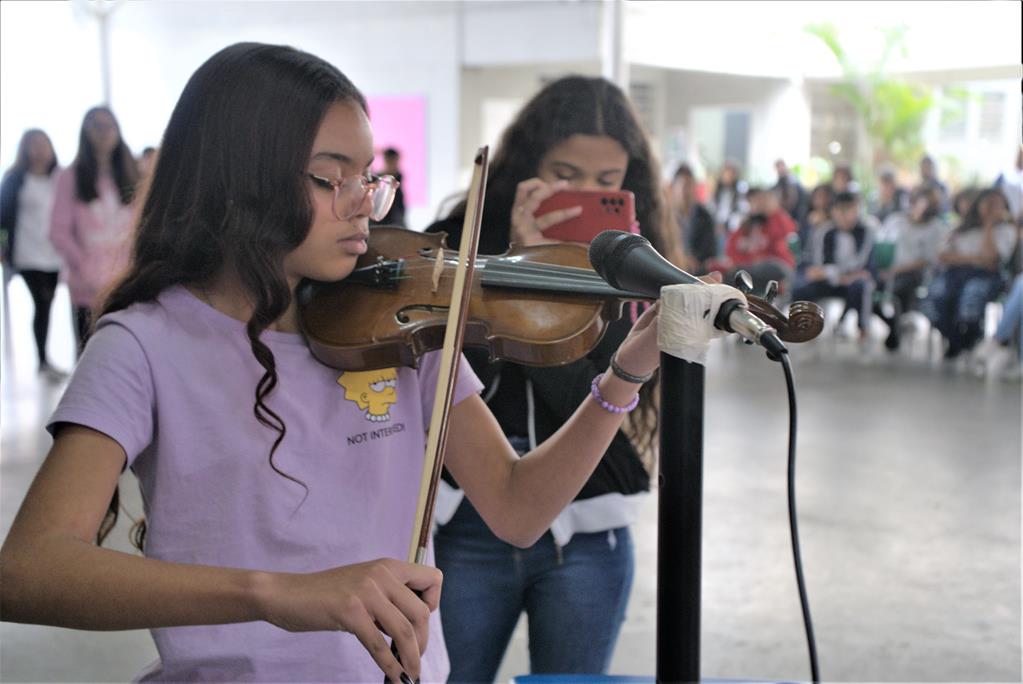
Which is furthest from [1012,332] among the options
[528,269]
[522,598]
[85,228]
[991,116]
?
[991,116]

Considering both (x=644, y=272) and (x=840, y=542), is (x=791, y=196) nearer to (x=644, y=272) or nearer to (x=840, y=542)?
(x=840, y=542)

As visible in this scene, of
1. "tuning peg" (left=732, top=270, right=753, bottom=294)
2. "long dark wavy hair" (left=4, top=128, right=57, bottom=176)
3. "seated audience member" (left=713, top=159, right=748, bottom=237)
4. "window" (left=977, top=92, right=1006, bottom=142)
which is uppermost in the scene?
"window" (left=977, top=92, right=1006, bottom=142)

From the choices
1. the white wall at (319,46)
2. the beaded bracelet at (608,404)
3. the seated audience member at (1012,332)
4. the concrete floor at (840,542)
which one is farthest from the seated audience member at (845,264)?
the beaded bracelet at (608,404)

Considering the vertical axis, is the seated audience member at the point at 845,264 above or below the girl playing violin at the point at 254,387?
below

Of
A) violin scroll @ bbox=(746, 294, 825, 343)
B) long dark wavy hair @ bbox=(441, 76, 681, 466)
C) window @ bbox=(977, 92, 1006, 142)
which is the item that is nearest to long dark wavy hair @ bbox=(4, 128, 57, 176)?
long dark wavy hair @ bbox=(441, 76, 681, 466)

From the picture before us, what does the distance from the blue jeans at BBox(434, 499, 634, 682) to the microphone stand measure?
697mm

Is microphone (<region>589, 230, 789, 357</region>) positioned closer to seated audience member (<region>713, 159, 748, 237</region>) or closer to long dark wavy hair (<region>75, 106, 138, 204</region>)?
long dark wavy hair (<region>75, 106, 138, 204</region>)

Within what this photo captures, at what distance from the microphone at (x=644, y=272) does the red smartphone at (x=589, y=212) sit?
571 mm

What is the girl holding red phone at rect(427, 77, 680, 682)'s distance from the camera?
144cm

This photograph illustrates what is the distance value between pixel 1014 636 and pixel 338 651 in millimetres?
2508

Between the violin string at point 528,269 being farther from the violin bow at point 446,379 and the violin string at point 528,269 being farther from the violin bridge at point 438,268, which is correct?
the violin bow at point 446,379

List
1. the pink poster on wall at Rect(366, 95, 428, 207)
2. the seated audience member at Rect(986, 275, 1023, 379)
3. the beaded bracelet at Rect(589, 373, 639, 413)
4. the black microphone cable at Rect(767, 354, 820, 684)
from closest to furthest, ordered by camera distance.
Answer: the black microphone cable at Rect(767, 354, 820, 684), the beaded bracelet at Rect(589, 373, 639, 413), the seated audience member at Rect(986, 275, 1023, 379), the pink poster on wall at Rect(366, 95, 428, 207)

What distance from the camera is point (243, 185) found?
99cm

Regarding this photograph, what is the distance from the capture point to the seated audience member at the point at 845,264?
7.27 meters
